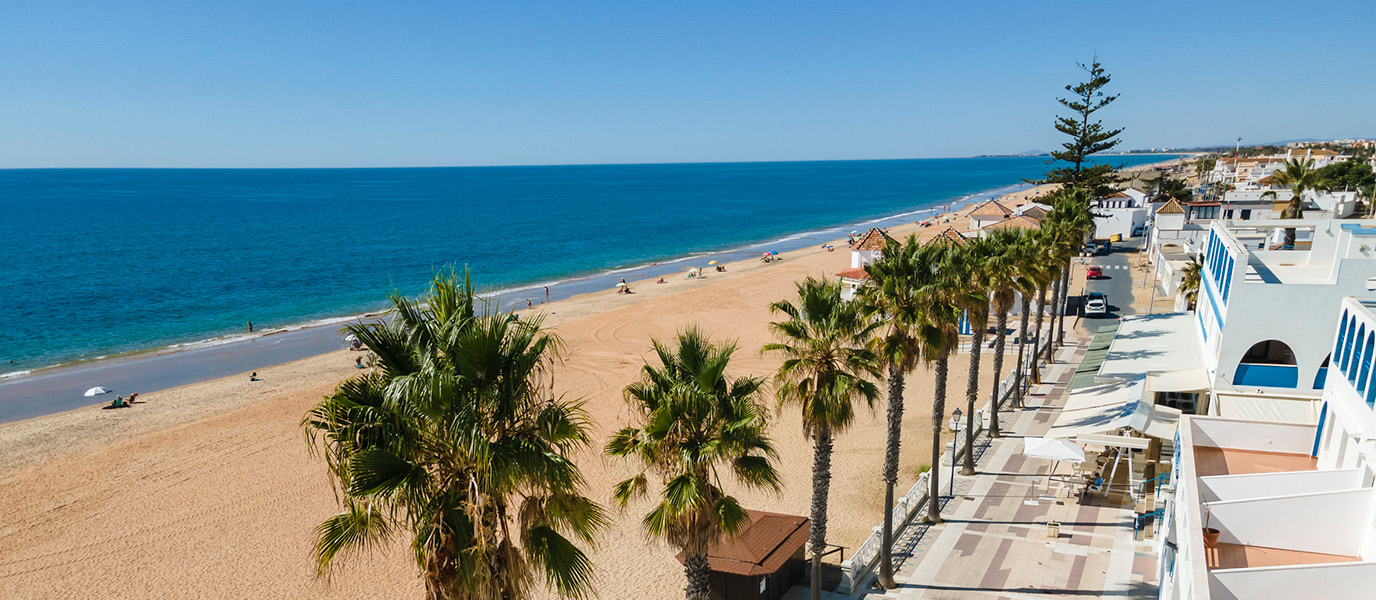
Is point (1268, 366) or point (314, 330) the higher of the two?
point (1268, 366)

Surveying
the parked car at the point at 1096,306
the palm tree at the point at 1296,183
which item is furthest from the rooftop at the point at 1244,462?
the palm tree at the point at 1296,183

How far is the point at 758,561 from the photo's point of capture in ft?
43.5

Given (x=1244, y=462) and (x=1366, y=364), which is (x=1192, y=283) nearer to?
(x=1244, y=462)

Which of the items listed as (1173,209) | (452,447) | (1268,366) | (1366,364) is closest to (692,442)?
(452,447)

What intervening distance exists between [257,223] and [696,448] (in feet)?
393

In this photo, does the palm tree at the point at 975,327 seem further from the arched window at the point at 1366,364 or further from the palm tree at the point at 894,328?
the arched window at the point at 1366,364

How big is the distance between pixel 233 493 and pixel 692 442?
18079 mm

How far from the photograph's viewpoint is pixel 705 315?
4434cm

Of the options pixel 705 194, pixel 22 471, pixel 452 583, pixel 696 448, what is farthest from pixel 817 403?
pixel 705 194

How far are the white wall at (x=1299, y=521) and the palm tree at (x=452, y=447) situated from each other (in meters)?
8.86

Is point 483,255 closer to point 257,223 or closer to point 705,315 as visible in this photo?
point 705,315

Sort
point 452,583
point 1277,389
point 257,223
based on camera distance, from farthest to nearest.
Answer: point 257,223 < point 1277,389 < point 452,583

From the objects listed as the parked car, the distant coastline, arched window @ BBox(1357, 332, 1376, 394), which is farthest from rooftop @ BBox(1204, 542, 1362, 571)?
the parked car

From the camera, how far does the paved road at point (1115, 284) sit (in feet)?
121
